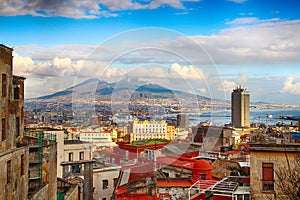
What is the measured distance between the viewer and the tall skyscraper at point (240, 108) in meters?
75.4

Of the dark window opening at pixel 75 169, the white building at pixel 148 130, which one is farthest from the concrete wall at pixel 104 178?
the white building at pixel 148 130

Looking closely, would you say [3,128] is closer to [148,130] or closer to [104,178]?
[104,178]

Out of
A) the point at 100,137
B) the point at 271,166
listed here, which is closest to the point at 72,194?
the point at 271,166

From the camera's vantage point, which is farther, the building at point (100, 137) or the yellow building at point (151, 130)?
the building at point (100, 137)

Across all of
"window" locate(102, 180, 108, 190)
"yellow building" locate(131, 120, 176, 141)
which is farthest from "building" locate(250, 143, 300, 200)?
"yellow building" locate(131, 120, 176, 141)

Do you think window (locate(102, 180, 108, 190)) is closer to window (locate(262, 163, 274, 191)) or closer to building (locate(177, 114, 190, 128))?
building (locate(177, 114, 190, 128))

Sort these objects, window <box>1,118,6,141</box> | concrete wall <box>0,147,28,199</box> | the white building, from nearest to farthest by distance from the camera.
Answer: concrete wall <box>0,147,28,199</box> < window <box>1,118,6,141</box> < the white building

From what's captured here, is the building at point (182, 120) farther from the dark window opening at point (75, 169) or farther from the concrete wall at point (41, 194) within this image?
the concrete wall at point (41, 194)

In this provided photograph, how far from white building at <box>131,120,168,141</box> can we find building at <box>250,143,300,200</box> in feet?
59.0

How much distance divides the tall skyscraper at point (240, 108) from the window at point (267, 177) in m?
62.2

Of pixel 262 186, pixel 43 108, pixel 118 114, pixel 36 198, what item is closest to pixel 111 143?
pixel 118 114

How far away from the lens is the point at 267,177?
1309cm

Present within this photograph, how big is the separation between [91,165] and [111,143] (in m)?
7.53

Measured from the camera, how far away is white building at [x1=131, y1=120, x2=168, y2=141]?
31.5 meters
